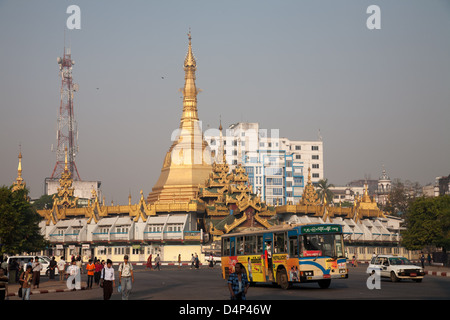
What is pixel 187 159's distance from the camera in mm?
89375

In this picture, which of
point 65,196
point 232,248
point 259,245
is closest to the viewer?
point 259,245

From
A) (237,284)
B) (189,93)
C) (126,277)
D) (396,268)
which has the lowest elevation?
(396,268)

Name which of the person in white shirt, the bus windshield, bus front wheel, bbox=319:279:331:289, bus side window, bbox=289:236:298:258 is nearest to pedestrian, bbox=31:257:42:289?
the person in white shirt

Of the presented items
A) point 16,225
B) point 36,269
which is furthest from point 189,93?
point 36,269

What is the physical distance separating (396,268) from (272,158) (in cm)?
12283

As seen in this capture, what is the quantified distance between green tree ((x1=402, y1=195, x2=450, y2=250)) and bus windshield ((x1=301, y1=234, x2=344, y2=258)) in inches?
1336

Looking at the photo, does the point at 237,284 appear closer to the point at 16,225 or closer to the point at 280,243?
the point at 280,243

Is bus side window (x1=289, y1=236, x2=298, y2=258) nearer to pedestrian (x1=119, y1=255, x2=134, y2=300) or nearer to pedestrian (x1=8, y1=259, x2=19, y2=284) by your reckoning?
pedestrian (x1=119, y1=255, x2=134, y2=300)

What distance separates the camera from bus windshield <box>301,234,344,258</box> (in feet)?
92.0

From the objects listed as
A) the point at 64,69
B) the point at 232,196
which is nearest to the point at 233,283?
the point at 232,196

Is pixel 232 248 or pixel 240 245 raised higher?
pixel 240 245

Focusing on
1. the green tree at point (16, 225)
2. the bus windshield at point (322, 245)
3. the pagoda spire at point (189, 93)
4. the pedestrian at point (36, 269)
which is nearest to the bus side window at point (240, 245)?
the bus windshield at point (322, 245)
